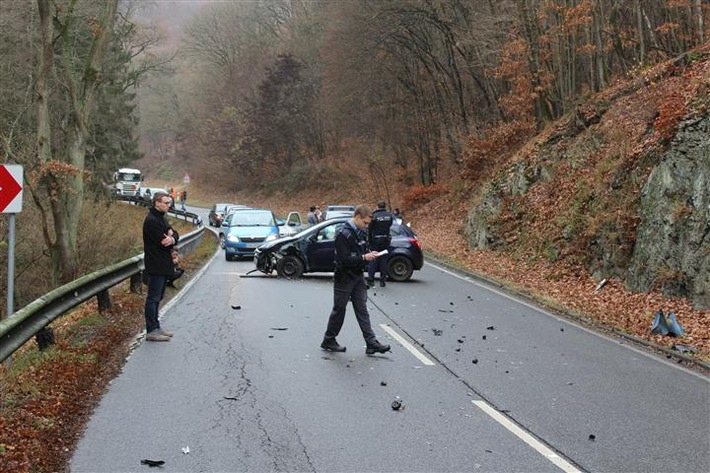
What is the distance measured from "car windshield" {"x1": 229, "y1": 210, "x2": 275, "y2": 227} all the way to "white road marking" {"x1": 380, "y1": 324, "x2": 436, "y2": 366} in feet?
49.6

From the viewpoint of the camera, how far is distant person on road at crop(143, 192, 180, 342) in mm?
9516

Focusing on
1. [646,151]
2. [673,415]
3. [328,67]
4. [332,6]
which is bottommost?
[673,415]

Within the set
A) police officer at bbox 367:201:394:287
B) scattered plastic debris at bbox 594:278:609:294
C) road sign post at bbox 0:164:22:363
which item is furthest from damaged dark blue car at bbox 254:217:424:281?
road sign post at bbox 0:164:22:363

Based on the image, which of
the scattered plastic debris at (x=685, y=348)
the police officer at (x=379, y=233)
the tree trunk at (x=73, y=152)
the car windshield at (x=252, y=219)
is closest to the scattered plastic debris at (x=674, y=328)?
the scattered plastic debris at (x=685, y=348)

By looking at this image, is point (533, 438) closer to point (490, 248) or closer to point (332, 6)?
point (490, 248)

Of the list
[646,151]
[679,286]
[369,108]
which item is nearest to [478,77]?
[369,108]

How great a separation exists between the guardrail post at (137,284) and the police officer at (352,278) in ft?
20.3

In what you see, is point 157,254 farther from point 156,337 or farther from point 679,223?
point 679,223

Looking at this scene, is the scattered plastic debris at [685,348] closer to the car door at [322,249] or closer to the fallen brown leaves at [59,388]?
the fallen brown leaves at [59,388]

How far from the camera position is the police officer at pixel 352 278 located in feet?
29.6

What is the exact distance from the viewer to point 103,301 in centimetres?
1153

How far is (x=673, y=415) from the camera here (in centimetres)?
672

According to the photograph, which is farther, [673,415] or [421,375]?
[421,375]

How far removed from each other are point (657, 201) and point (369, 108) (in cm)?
2948
